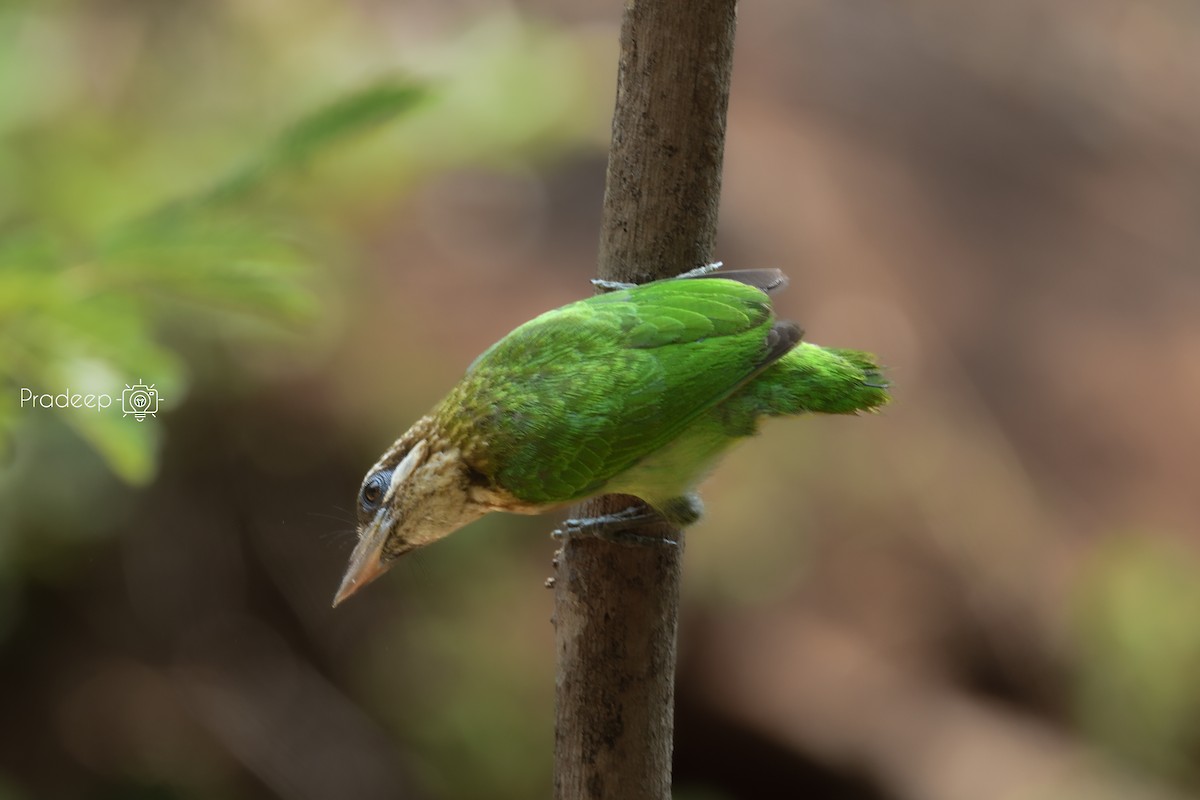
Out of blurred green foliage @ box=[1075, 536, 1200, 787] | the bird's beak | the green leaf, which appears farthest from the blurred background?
the bird's beak

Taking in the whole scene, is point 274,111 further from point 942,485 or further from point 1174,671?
point 1174,671

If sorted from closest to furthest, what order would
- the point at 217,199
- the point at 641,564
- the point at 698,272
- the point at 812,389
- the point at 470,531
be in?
the point at 217,199 → the point at 641,564 → the point at 698,272 → the point at 812,389 → the point at 470,531

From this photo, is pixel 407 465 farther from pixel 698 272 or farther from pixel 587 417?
pixel 698 272

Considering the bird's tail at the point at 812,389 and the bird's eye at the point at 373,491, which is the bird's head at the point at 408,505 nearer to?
the bird's eye at the point at 373,491

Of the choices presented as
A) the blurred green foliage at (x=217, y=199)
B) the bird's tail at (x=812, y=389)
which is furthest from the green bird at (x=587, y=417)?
the blurred green foliage at (x=217, y=199)

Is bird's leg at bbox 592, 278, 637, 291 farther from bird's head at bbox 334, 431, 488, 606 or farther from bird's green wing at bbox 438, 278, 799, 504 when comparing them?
bird's head at bbox 334, 431, 488, 606

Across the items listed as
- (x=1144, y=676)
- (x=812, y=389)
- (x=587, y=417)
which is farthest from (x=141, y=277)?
(x=1144, y=676)
